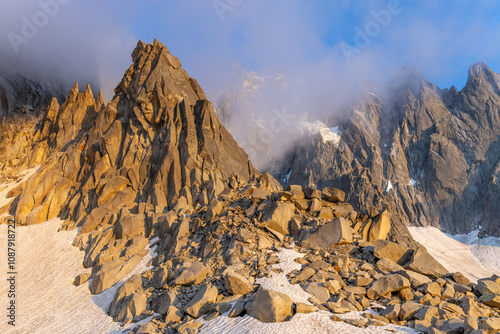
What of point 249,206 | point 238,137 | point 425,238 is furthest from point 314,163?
point 249,206

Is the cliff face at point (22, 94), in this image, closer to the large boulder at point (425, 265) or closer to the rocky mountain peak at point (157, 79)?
the rocky mountain peak at point (157, 79)

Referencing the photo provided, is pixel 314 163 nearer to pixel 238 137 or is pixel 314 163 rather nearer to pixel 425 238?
pixel 238 137

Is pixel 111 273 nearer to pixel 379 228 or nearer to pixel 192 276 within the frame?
pixel 192 276

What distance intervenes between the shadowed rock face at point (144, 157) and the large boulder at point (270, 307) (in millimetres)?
18263

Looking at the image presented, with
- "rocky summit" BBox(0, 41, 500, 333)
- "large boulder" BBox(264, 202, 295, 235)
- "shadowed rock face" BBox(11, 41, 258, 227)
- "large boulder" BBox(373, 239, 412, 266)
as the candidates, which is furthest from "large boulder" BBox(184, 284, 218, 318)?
"shadowed rock face" BBox(11, 41, 258, 227)

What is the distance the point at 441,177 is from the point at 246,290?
169518mm

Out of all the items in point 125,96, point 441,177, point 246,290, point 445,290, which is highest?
point 441,177

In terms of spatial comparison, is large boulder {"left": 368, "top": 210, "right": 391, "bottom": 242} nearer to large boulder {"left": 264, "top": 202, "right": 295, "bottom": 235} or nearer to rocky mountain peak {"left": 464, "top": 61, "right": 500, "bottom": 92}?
large boulder {"left": 264, "top": 202, "right": 295, "bottom": 235}

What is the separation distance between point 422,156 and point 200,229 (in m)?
172

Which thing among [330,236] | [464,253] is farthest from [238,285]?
[464,253]

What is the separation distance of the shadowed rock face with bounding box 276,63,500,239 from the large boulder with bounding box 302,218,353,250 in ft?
396

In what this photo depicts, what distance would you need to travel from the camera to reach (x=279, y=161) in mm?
182125

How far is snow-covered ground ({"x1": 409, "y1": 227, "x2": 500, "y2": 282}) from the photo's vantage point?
88544 mm

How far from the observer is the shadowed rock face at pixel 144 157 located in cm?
3250
